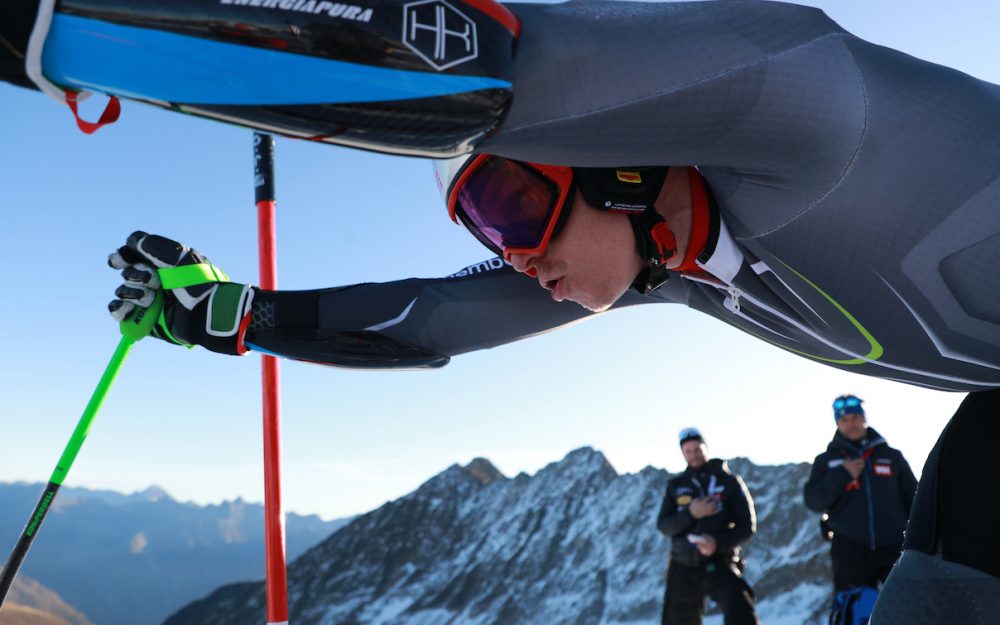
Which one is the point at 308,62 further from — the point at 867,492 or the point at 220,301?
the point at 867,492

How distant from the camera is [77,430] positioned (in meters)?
3.19

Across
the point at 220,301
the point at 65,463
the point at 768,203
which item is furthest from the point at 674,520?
the point at 768,203

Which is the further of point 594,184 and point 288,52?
point 594,184

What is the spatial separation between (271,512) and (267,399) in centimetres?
53

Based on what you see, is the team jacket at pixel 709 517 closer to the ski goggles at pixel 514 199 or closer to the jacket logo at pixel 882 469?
the jacket logo at pixel 882 469

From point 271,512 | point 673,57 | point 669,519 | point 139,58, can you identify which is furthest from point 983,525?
point 669,519

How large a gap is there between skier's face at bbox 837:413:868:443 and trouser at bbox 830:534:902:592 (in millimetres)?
885

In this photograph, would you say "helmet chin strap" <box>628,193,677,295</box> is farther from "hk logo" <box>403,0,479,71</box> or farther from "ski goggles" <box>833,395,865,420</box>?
"ski goggles" <box>833,395,865,420</box>

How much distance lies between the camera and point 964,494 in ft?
5.57

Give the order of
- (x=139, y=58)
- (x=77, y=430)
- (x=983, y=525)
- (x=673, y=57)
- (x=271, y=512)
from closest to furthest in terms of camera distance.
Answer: (x=139, y=58) → (x=673, y=57) → (x=983, y=525) → (x=77, y=430) → (x=271, y=512)

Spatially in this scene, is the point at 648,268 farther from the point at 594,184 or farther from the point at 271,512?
the point at 271,512

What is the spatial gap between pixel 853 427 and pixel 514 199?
6.04 m

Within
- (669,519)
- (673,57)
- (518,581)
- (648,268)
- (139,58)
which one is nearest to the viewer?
(139,58)

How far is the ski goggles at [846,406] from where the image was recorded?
683 centimetres
